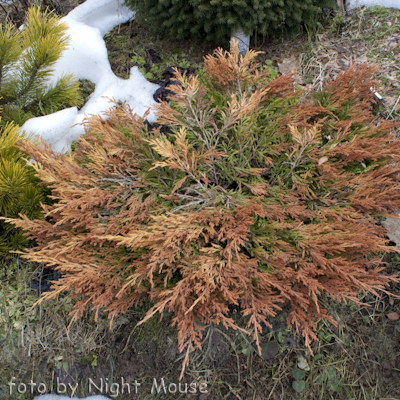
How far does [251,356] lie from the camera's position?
213cm

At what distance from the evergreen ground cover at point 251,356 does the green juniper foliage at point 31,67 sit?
5.76 ft

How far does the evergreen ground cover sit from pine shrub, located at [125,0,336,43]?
2355 millimetres

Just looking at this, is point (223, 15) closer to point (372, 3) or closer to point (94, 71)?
point (94, 71)

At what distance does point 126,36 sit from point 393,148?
10.4ft

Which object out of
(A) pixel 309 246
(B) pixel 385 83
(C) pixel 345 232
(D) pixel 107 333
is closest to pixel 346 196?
(C) pixel 345 232

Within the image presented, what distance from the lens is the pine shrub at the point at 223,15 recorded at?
8.38 feet

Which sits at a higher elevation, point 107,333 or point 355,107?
point 355,107

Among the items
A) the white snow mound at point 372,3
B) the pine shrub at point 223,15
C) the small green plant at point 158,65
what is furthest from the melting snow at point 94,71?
the white snow mound at point 372,3

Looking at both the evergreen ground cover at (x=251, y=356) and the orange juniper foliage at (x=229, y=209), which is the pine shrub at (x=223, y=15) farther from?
the evergreen ground cover at (x=251, y=356)

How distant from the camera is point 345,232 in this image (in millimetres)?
1688

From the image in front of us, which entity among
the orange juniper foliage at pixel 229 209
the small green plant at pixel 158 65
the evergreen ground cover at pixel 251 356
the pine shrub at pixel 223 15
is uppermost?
the pine shrub at pixel 223 15

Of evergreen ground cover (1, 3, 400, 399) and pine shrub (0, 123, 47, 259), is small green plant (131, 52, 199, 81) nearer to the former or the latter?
pine shrub (0, 123, 47, 259)

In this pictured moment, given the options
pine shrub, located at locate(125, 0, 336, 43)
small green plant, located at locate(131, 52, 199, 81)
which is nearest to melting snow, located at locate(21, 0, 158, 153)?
small green plant, located at locate(131, 52, 199, 81)

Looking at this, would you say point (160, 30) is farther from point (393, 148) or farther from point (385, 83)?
point (393, 148)
